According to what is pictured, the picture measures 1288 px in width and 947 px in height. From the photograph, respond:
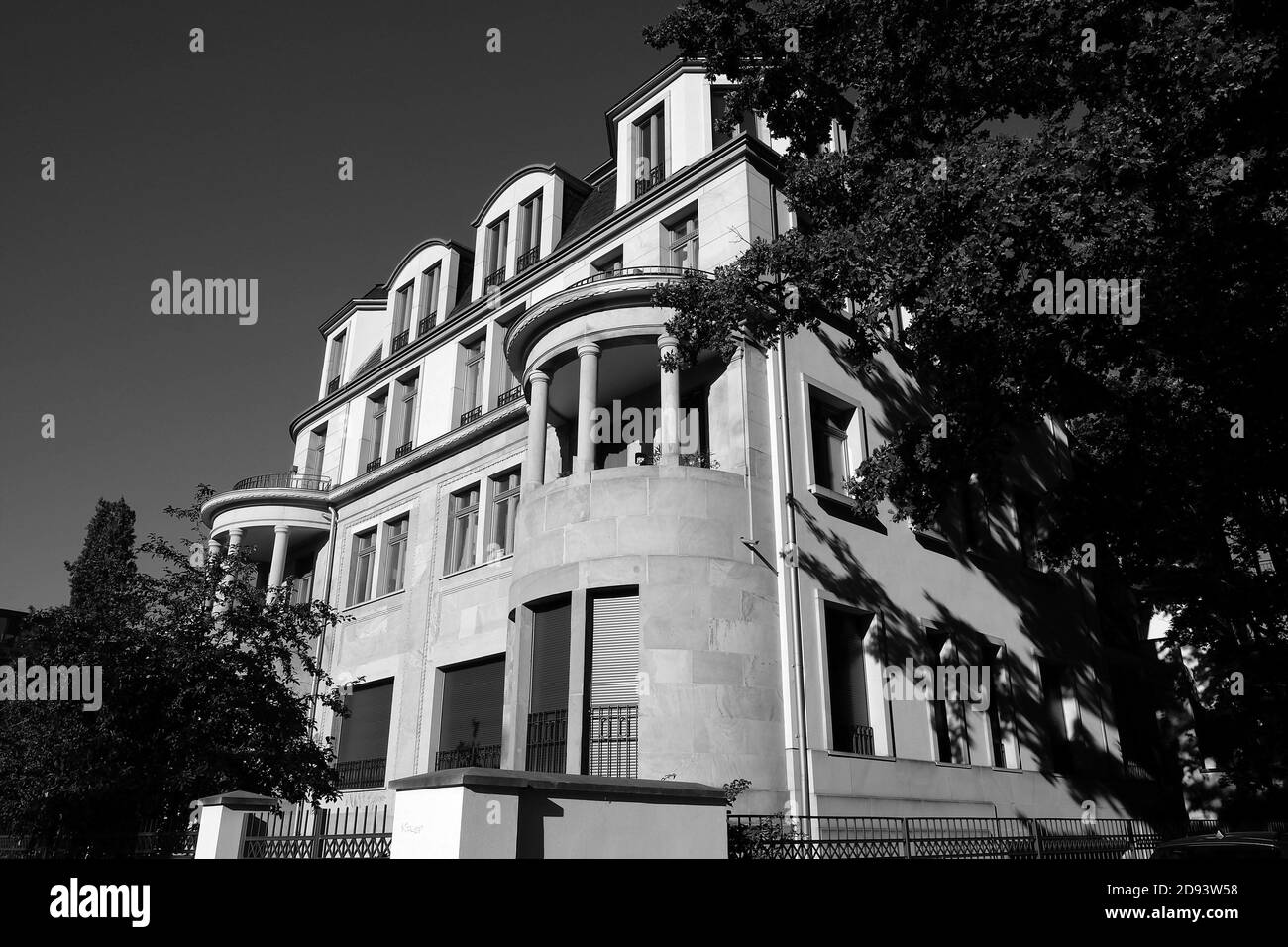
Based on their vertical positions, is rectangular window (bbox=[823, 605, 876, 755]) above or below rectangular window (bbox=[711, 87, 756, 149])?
below

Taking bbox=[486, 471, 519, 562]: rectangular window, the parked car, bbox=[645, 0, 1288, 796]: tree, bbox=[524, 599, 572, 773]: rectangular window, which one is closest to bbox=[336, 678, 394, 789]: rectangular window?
bbox=[486, 471, 519, 562]: rectangular window

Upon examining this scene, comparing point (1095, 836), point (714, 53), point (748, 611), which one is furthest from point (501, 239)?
point (1095, 836)

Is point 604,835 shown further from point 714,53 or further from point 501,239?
point 501,239

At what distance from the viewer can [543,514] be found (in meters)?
19.4

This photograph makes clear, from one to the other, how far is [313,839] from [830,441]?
46.5 feet

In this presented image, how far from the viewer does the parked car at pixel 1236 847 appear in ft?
39.0

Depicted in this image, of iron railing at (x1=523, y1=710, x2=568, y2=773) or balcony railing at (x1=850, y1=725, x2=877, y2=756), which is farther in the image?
balcony railing at (x1=850, y1=725, x2=877, y2=756)

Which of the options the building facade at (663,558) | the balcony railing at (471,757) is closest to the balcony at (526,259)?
the building facade at (663,558)

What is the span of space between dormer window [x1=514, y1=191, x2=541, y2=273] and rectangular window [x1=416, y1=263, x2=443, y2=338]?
4.28 meters

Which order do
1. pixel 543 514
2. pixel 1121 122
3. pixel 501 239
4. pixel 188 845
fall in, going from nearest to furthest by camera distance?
pixel 188 845
pixel 1121 122
pixel 543 514
pixel 501 239

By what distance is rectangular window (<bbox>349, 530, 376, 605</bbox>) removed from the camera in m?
28.6

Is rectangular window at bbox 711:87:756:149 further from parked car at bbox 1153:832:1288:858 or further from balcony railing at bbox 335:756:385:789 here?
balcony railing at bbox 335:756:385:789

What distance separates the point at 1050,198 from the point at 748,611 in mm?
8602

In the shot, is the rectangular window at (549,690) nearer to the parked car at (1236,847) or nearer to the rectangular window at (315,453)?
the parked car at (1236,847)
